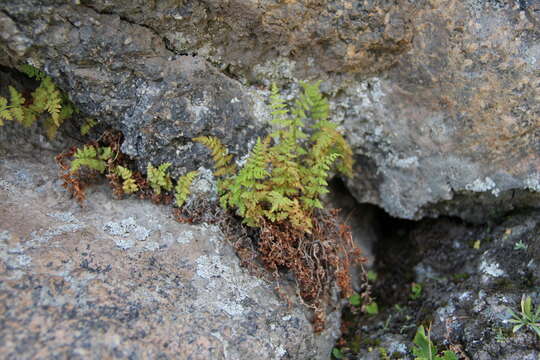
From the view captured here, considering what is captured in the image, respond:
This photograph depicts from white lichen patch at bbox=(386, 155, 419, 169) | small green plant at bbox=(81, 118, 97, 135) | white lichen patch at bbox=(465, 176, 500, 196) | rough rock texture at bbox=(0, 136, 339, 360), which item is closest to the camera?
rough rock texture at bbox=(0, 136, 339, 360)

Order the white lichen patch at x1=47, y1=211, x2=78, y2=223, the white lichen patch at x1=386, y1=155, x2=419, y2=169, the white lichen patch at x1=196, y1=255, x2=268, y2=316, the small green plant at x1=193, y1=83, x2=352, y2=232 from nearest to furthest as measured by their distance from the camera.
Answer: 1. the white lichen patch at x1=196, y1=255, x2=268, y2=316
2. the white lichen patch at x1=47, y1=211, x2=78, y2=223
3. the small green plant at x1=193, y1=83, x2=352, y2=232
4. the white lichen patch at x1=386, y1=155, x2=419, y2=169

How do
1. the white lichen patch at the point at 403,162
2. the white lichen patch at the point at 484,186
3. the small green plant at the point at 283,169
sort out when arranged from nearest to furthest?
the small green plant at the point at 283,169
the white lichen patch at the point at 484,186
the white lichen patch at the point at 403,162

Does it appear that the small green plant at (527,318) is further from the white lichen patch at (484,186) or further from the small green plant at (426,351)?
the white lichen patch at (484,186)

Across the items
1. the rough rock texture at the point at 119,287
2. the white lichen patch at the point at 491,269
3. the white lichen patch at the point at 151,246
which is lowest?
the rough rock texture at the point at 119,287

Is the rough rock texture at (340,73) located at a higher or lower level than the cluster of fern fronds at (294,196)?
higher

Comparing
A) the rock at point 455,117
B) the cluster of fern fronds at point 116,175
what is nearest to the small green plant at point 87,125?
the cluster of fern fronds at point 116,175

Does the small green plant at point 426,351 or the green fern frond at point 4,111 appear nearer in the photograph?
the small green plant at point 426,351

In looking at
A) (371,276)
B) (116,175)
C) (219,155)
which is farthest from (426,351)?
(116,175)

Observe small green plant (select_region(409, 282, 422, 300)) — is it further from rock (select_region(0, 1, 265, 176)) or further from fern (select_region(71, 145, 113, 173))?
fern (select_region(71, 145, 113, 173))

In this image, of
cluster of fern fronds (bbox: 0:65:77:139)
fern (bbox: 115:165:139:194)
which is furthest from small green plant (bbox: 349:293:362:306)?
cluster of fern fronds (bbox: 0:65:77:139)
